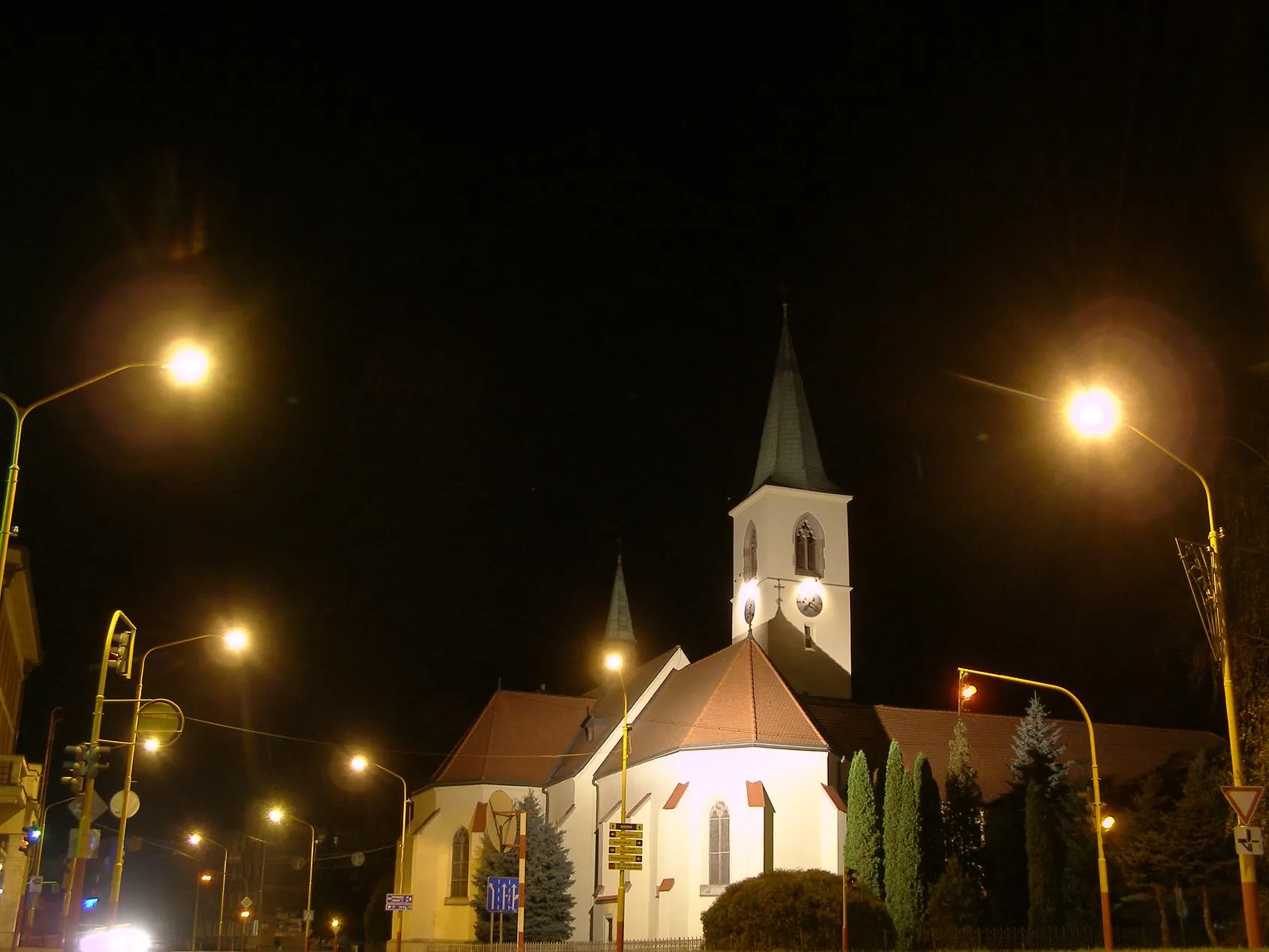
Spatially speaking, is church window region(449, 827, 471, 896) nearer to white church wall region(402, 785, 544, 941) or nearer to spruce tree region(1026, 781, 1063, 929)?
white church wall region(402, 785, 544, 941)

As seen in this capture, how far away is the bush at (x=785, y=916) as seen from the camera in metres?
28.5

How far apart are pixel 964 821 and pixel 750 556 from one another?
19.7 m

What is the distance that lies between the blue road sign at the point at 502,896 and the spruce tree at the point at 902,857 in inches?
444

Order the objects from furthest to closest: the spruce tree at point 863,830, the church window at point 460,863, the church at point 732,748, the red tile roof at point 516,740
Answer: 1. the red tile roof at point 516,740
2. the church window at point 460,863
3. the church at point 732,748
4. the spruce tree at point 863,830

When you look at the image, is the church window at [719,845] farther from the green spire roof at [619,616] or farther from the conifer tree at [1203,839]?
the green spire roof at [619,616]

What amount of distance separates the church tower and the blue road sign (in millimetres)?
23164

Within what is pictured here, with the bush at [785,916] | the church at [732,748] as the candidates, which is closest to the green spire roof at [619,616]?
the church at [732,748]

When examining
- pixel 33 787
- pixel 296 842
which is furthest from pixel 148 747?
pixel 296 842

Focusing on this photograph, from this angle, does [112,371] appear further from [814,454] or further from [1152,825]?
[814,454]

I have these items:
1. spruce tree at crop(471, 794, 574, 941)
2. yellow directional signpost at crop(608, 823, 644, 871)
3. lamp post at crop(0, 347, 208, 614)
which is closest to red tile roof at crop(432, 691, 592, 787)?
spruce tree at crop(471, 794, 574, 941)

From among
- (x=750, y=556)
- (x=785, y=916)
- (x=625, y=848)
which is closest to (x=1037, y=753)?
(x=785, y=916)

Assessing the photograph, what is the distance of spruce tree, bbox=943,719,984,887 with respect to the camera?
3834cm

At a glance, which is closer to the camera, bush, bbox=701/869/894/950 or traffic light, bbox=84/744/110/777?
traffic light, bbox=84/744/110/777

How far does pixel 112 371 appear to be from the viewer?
16.3 meters
